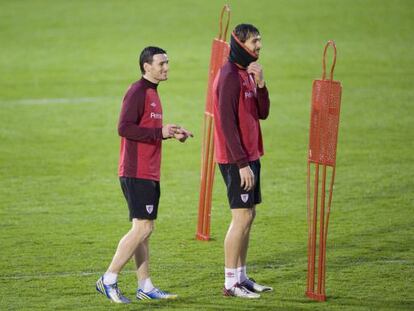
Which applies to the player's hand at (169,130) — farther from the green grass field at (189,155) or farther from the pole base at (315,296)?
the pole base at (315,296)

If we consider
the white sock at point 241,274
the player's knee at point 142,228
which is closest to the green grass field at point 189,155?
the white sock at point 241,274

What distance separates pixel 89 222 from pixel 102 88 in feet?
36.4

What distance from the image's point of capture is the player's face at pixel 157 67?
885 centimetres

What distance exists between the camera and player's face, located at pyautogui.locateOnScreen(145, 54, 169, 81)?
8.85 metres

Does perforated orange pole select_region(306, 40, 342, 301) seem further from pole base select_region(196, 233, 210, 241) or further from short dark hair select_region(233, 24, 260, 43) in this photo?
pole base select_region(196, 233, 210, 241)

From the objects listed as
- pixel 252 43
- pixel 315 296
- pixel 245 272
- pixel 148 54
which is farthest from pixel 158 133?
pixel 315 296

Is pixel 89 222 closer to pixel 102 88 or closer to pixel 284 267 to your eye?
pixel 284 267

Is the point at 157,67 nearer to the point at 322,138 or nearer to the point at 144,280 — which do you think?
the point at 322,138

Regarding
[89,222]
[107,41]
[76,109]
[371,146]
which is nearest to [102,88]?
[76,109]

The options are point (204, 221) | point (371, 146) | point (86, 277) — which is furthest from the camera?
point (371, 146)

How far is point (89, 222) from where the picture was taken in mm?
12352

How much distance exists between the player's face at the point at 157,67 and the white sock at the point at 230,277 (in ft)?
5.73

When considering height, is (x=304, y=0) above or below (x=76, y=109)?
above

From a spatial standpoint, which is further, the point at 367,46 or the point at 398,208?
the point at 367,46
